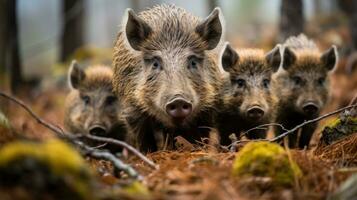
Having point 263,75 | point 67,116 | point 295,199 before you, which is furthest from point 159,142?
point 295,199

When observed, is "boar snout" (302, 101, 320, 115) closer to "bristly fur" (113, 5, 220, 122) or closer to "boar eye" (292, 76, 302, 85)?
"boar eye" (292, 76, 302, 85)

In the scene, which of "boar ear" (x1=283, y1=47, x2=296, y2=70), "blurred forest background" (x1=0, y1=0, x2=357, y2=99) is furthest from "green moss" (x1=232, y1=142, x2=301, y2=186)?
"boar ear" (x1=283, y1=47, x2=296, y2=70)

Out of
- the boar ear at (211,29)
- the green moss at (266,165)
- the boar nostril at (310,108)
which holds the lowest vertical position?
the green moss at (266,165)

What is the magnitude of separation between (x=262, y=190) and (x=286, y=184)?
8.3 inches

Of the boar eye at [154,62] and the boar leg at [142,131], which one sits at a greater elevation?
the boar eye at [154,62]

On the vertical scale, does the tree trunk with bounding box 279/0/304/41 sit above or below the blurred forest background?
below

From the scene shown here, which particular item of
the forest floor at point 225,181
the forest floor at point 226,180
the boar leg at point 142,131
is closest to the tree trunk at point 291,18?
the boar leg at point 142,131

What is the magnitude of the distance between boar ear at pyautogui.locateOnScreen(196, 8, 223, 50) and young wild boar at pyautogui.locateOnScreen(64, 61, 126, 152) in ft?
6.70

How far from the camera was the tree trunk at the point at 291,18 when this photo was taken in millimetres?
9750

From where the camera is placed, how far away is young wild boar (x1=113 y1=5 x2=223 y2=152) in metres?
6.29

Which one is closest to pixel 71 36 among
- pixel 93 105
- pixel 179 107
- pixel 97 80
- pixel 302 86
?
pixel 97 80

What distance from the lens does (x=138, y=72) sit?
664 cm

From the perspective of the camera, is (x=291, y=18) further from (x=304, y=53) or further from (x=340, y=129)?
(x=340, y=129)

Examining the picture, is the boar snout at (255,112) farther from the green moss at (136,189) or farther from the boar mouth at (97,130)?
the green moss at (136,189)
